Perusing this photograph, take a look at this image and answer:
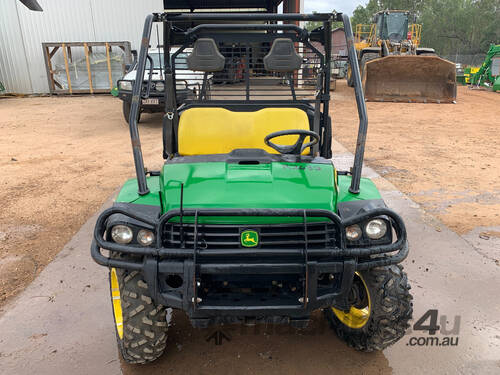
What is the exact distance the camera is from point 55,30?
54.0 feet

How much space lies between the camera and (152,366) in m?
2.33

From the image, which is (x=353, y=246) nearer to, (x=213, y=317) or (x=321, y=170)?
(x=321, y=170)

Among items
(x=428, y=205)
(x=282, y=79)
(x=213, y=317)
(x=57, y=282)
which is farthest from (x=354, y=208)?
(x=428, y=205)

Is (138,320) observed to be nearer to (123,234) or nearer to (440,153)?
(123,234)

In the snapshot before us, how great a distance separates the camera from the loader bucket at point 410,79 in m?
12.9

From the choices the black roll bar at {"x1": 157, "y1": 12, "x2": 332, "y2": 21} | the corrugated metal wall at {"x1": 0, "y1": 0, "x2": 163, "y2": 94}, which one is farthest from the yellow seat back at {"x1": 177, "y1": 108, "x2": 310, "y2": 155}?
the corrugated metal wall at {"x1": 0, "y1": 0, "x2": 163, "y2": 94}

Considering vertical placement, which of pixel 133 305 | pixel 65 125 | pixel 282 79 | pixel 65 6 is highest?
pixel 65 6

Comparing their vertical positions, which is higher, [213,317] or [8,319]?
[213,317]

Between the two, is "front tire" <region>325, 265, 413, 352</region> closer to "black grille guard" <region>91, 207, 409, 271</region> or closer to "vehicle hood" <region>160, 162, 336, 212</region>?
"black grille guard" <region>91, 207, 409, 271</region>

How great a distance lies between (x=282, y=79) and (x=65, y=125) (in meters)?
8.39

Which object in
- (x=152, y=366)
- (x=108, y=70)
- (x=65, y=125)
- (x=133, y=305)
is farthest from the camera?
(x=108, y=70)

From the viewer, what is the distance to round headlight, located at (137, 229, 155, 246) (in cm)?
206

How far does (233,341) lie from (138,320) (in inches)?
26.0

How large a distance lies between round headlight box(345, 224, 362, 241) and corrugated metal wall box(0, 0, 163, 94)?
1638 cm
